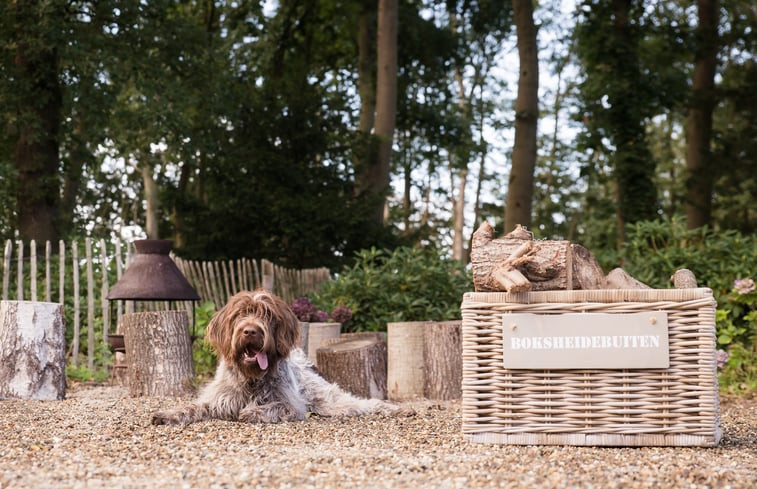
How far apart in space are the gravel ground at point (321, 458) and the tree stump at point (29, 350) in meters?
1.32

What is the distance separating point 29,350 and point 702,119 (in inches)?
664

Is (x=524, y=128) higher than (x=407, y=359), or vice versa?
(x=524, y=128)

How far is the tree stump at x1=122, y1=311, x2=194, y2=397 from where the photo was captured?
765cm

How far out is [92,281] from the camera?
37.4ft

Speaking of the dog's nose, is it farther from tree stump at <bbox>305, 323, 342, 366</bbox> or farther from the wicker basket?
tree stump at <bbox>305, 323, 342, 366</bbox>

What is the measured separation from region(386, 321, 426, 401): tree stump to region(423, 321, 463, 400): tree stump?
0.20 m

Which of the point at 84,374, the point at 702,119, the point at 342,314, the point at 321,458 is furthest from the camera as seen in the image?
the point at 702,119

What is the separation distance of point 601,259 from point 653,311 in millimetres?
7885

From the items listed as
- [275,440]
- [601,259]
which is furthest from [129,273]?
[601,259]

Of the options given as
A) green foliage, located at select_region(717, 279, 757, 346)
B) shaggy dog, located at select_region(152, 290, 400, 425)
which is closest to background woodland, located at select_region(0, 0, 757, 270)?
green foliage, located at select_region(717, 279, 757, 346)

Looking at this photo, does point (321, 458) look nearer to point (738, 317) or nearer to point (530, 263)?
point (530, 263)

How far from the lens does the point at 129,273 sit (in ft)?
28.8

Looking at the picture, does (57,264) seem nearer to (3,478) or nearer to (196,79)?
(196,79)

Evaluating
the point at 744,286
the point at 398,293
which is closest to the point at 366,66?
the point at 398,293
